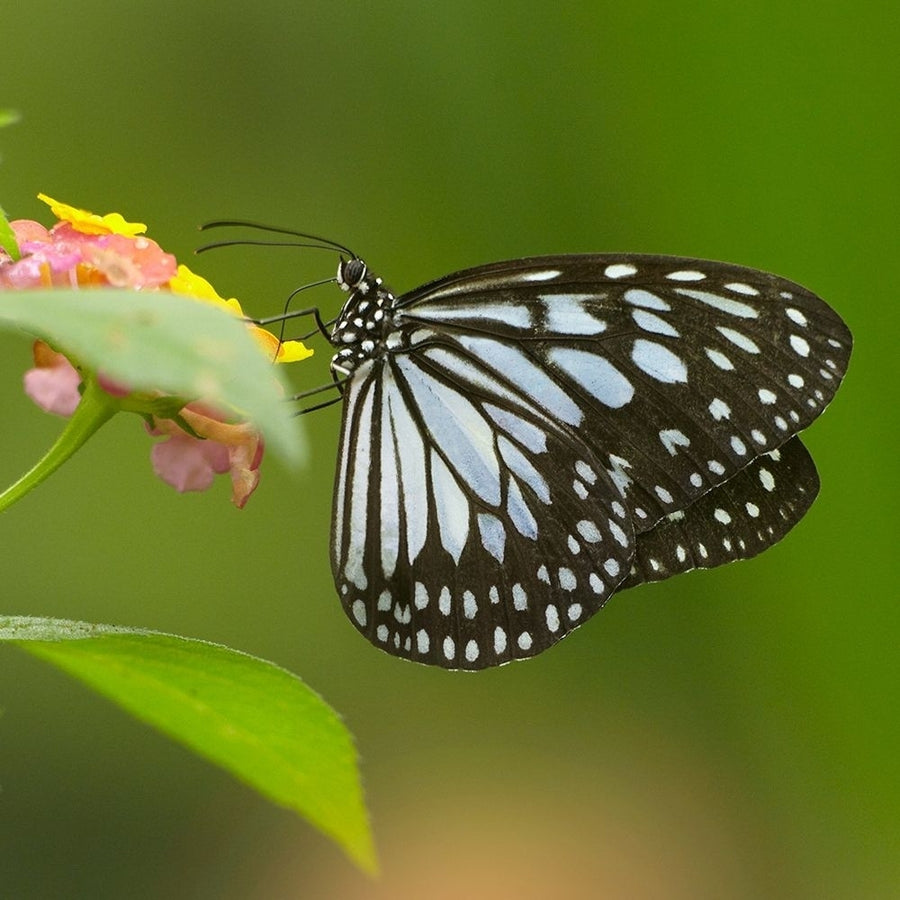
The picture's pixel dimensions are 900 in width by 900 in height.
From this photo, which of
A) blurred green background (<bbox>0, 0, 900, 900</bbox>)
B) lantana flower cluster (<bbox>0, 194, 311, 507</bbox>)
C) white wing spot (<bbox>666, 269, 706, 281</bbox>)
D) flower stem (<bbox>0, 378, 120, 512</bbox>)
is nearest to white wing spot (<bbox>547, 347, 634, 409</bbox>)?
white wing spot (<bbox>666, 269, 706, 281</bbox>)

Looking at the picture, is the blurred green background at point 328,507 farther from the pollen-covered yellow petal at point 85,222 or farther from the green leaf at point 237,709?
the green leaf at point 237,709

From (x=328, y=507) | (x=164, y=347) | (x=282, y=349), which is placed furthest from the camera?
(x=328, y=507)

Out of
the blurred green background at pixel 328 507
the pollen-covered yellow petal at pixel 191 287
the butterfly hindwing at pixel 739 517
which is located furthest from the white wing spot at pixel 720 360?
the blurred green background at pixel 328 507

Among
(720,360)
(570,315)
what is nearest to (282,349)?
(570,315)

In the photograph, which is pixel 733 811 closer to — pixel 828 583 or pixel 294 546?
pixel 828 583

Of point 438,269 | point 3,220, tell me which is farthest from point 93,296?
point 438,269

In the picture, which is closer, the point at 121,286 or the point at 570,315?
the point at 121,286

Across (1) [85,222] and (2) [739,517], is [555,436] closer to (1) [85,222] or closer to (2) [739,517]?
(2) [739,517]

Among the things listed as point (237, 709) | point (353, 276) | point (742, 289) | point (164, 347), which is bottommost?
point (237, 709)
